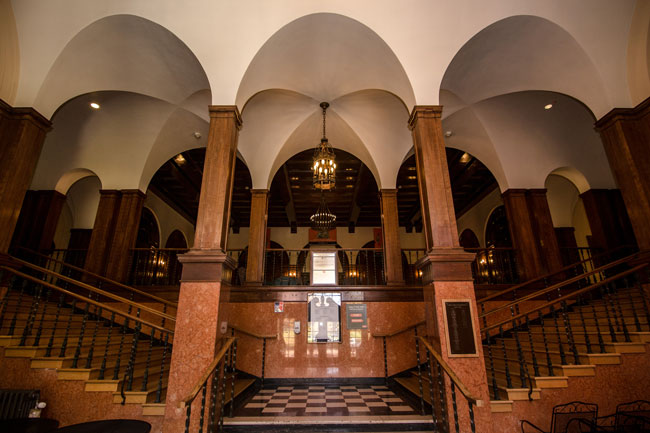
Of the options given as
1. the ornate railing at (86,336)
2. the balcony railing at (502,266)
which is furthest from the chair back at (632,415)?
the ornate railing at (86,336)

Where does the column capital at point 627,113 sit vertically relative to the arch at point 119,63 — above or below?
below

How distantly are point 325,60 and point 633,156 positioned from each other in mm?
5348

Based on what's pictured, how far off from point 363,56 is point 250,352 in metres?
6.04

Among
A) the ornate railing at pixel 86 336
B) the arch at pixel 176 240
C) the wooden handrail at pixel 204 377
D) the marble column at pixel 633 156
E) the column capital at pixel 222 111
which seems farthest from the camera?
the arch at pixel 176 240

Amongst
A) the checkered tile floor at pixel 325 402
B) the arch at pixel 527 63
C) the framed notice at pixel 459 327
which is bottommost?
the checkered tile floor at pixel 325 402

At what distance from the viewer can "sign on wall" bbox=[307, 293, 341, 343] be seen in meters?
6.38

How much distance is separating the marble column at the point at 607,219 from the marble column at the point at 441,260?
595 cm

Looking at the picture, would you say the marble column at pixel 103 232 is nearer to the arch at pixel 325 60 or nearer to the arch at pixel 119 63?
the arch at pixel 119 63

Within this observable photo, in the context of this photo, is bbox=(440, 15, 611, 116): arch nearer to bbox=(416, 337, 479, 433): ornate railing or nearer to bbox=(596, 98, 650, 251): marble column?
bbox=(596, 98, 650, 251): marble column

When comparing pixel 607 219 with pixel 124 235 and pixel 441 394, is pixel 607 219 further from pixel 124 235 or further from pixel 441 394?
pixel 124 235

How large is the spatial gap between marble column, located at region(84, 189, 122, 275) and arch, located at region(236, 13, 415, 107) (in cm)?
504

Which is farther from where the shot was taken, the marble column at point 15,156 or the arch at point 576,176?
the arch at point 576,176

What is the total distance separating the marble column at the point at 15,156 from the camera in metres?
4.61

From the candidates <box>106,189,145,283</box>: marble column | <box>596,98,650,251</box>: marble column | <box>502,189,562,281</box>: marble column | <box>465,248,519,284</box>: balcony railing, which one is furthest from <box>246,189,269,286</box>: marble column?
<box>596,98,650,251</box>: marble column
